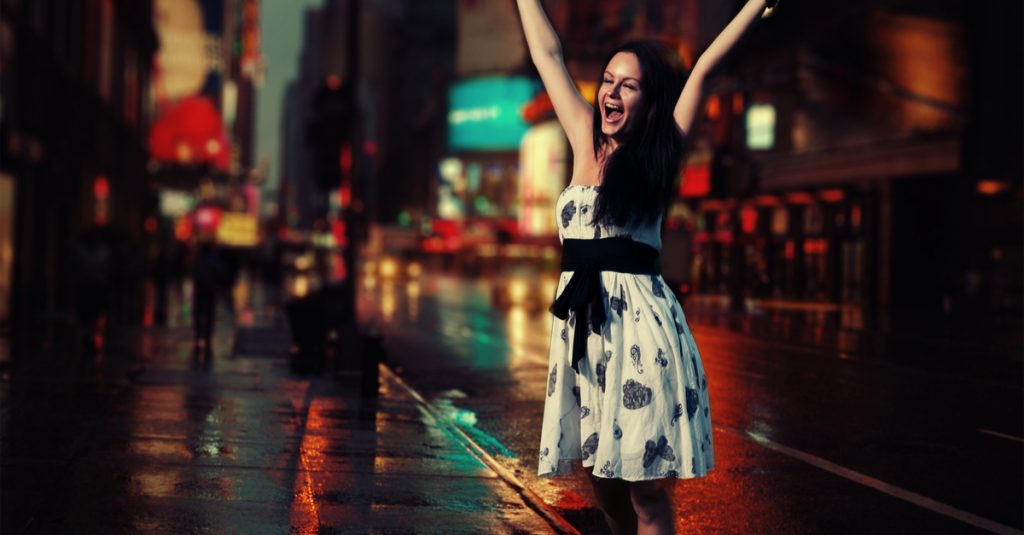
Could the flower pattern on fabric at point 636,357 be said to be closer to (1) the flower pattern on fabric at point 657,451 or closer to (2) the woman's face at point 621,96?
(1) the flower pattern on fabric at point 657,451

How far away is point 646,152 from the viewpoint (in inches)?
163

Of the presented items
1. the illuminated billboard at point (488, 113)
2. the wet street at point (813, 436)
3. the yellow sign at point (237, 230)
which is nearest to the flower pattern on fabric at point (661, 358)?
the wet street at point (813, 436)

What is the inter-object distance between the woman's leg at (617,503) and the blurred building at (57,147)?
17946mm

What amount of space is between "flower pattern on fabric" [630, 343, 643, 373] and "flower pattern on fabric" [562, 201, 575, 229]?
481 mm

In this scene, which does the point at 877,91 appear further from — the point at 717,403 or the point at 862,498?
the point at 862,498

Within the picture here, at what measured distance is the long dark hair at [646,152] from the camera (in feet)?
13.4

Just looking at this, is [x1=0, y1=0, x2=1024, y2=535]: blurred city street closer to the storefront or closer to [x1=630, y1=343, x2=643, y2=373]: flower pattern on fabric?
[x1=630, y1=343, x2=643, y2=373]: flower pattern on fabric

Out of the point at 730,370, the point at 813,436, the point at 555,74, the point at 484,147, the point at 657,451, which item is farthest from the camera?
the point at 484,147

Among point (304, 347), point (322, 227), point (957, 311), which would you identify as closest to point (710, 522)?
point (304, 347)

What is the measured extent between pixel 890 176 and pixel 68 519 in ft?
115

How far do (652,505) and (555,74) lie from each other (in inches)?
59.7

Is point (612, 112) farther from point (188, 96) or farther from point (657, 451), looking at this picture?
point (188, 96)

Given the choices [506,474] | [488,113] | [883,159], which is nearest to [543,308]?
[883,159]

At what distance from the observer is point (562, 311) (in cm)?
409
